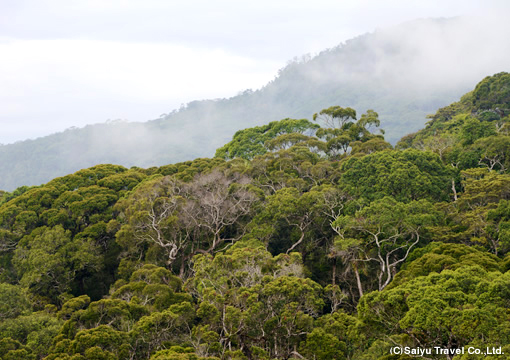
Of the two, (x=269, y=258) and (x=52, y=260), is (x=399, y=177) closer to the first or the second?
(x=269, y=258)

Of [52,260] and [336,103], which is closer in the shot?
[52,260]

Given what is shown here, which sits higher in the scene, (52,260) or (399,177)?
(399,177)

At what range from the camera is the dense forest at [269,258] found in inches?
563

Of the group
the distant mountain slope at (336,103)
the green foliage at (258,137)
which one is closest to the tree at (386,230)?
the green foliage at (258,137)

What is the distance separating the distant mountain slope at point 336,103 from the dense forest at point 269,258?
4639 inches

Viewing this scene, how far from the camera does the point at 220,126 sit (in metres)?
188

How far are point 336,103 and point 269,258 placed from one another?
157 m

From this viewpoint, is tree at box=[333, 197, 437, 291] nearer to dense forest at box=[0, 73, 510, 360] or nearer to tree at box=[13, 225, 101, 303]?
dense forest at box=[0, 73, 510, 360]

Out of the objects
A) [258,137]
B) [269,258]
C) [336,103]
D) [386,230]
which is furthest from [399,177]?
[336,103]

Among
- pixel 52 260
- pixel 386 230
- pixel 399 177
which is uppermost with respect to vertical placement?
pixel 399 177

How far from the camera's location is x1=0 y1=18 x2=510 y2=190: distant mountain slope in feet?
521

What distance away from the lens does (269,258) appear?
65.1 feet

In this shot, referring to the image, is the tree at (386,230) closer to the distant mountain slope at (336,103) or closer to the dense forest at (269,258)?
the dense forest at (269,258)

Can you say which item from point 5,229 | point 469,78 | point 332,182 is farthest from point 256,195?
point 469,78
